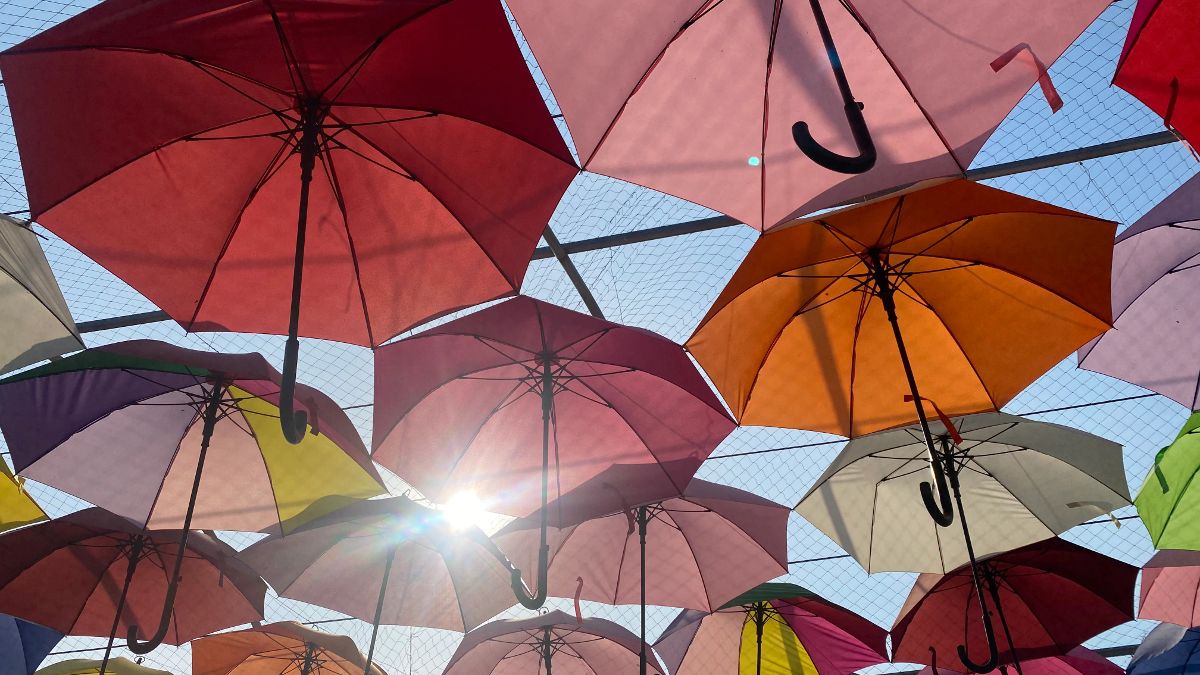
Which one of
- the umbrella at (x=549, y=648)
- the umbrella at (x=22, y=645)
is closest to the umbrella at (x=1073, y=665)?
the umbrella at (x=549, y=648)

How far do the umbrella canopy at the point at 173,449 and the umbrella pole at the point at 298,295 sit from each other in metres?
1.79

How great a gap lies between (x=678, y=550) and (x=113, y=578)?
12.4ft

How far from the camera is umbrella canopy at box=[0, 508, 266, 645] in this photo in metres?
5.57

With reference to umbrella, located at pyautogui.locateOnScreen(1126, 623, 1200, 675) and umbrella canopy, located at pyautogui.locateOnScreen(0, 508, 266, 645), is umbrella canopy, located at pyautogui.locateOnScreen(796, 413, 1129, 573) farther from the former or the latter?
umbrella canopy, located at pyautogui.locateOnScreen(0, 508, 266, 645)

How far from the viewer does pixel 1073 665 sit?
649 cm

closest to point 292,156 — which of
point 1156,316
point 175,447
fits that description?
point 175,447

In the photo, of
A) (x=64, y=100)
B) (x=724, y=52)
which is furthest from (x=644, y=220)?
(x=64, y=100)

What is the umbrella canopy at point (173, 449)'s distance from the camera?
470 centimetres

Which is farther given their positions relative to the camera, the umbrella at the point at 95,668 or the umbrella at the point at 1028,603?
the umbrella at the point at 95,668

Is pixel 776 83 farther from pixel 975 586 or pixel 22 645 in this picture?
pixel 22 645

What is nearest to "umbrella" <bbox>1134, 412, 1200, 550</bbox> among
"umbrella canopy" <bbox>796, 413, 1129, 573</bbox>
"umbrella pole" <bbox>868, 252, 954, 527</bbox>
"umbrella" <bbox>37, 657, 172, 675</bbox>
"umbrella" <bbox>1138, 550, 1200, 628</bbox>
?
"umbrella canopy" <bbox>796, 413, 1129, 573</bbox>

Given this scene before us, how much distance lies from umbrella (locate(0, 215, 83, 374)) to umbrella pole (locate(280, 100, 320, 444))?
2023mm

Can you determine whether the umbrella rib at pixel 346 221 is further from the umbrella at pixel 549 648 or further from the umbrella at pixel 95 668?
the umbrella at pixel 95 668

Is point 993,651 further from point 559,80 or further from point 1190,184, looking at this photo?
point 559,80
